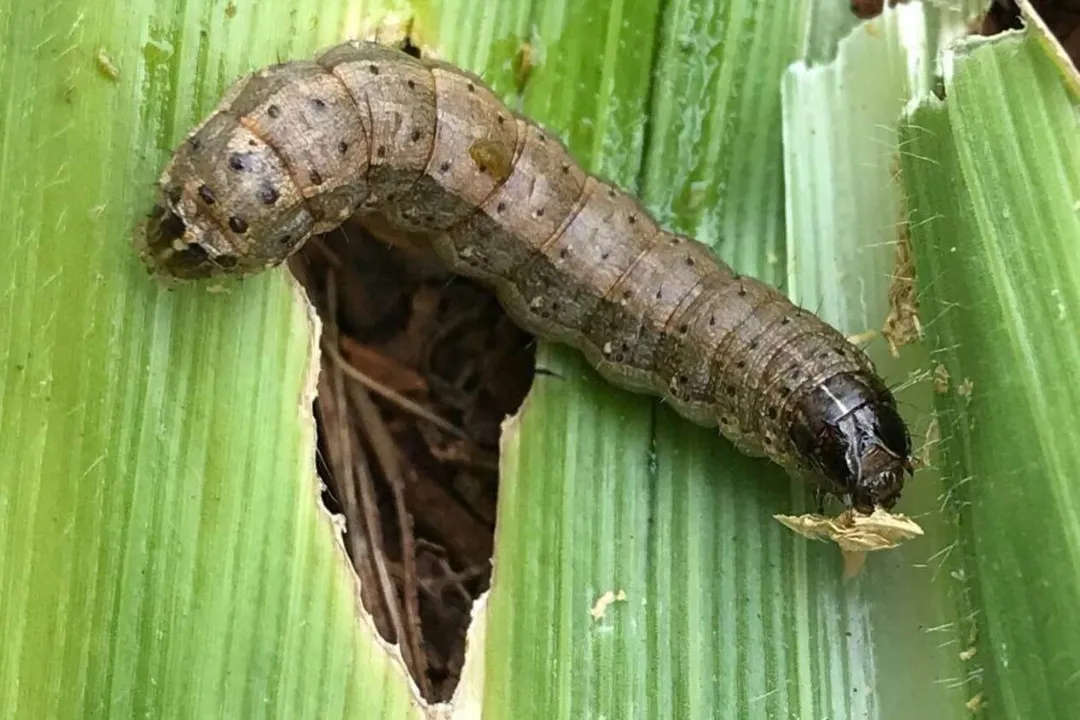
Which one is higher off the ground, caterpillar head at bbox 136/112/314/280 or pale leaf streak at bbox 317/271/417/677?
caterpillar head at bbox 136/112/314/280

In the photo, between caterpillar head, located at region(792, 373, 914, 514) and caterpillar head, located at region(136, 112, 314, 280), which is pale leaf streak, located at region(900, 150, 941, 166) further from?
caterpillar head, located at region(136, 112, 314, 280)

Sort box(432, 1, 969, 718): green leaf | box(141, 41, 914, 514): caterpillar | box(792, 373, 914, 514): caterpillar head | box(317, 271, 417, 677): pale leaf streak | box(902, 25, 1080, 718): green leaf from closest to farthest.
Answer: box(902, 25, 1080, 718): green leaf, box(141, 41, 914, 514): caterpillar, box(792, 373, 914, 514): caterpillar head, box(432, 1, 969, 718): green leaf, box(317, 271, 417, 677): pale leaf streak

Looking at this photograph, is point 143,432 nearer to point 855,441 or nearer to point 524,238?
point 524,238

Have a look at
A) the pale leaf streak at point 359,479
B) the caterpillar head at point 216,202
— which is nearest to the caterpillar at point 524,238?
the caterpillar head at point 216,202

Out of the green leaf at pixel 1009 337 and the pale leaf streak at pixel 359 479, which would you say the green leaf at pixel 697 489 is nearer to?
the green leaf at pixel 1009 337

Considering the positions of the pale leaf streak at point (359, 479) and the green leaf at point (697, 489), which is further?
the pale leaf streak at point (359, 479)

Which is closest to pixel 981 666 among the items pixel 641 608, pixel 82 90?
pixel 641 608

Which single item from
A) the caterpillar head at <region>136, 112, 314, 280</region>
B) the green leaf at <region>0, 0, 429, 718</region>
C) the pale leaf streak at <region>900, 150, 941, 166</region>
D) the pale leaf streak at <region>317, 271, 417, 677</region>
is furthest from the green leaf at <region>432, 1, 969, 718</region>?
the caterpillar head at <region>136, 112, 314, 280</region>
